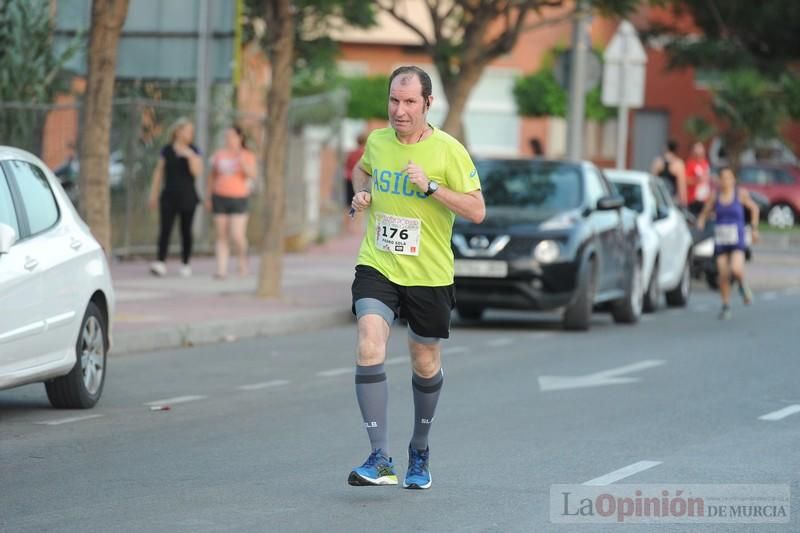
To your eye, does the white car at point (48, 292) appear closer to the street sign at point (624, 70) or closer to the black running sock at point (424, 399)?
the black running sock at point (424, 399)

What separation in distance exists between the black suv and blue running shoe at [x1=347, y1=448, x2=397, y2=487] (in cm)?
951

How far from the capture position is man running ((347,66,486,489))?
8.34 metres

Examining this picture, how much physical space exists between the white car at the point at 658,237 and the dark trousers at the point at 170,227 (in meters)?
5.10

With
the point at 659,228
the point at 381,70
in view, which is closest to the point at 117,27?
the point at 659,228

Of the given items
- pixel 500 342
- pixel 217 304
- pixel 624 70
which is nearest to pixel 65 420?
pixel 500 342

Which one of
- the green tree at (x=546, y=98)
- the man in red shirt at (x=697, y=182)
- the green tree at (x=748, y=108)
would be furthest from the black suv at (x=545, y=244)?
the green tree at (x=546, y=98)

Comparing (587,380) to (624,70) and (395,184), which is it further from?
(624,70)

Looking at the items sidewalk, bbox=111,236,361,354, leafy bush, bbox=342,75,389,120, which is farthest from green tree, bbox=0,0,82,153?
leafy bush, bbox=342,75,389,120

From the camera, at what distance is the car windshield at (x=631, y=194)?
22766mm

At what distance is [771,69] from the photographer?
46.3 m

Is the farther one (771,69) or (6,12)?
(771,69)

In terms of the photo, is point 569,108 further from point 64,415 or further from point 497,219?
point 64,415

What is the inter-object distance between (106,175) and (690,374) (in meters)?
5.39

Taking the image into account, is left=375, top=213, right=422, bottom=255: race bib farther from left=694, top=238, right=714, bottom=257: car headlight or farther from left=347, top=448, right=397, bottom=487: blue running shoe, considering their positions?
left=694, top=238, right=714, bottom=257: car headlight
